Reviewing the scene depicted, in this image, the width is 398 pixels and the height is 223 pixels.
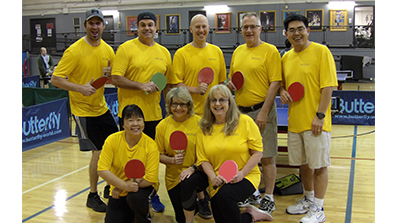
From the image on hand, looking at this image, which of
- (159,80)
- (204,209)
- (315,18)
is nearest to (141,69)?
(159,80)

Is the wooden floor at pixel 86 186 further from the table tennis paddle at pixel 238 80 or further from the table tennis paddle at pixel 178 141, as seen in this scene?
the table tennis paddle at pixel 238 80

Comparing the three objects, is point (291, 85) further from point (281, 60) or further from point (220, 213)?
point (220, 213)

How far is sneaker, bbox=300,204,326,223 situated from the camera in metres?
3.37

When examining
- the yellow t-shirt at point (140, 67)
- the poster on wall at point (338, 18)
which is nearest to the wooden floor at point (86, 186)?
the yellow t-shirt at point (140, 67)

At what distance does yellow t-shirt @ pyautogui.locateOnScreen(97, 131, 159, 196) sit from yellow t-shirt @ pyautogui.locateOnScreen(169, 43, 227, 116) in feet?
2.43

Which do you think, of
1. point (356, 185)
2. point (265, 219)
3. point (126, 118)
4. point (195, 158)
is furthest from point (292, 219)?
point (126, 118)

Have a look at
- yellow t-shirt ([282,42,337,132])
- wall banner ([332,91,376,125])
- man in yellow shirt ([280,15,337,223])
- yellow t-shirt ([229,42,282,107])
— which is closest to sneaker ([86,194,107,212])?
yellow t-shirt ([229,42,282,107])

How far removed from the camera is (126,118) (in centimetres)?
319

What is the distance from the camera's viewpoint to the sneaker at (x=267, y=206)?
359 centimetres

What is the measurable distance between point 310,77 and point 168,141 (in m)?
1.42

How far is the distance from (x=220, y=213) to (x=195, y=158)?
596 mm

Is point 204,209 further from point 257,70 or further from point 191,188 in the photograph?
point 257,70

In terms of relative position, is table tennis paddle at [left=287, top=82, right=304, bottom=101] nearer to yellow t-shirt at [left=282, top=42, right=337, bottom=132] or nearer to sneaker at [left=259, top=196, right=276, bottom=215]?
yellow t-shirt at [left=282, top=42, right=337, bottom=132]

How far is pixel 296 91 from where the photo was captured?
10.9 feet
